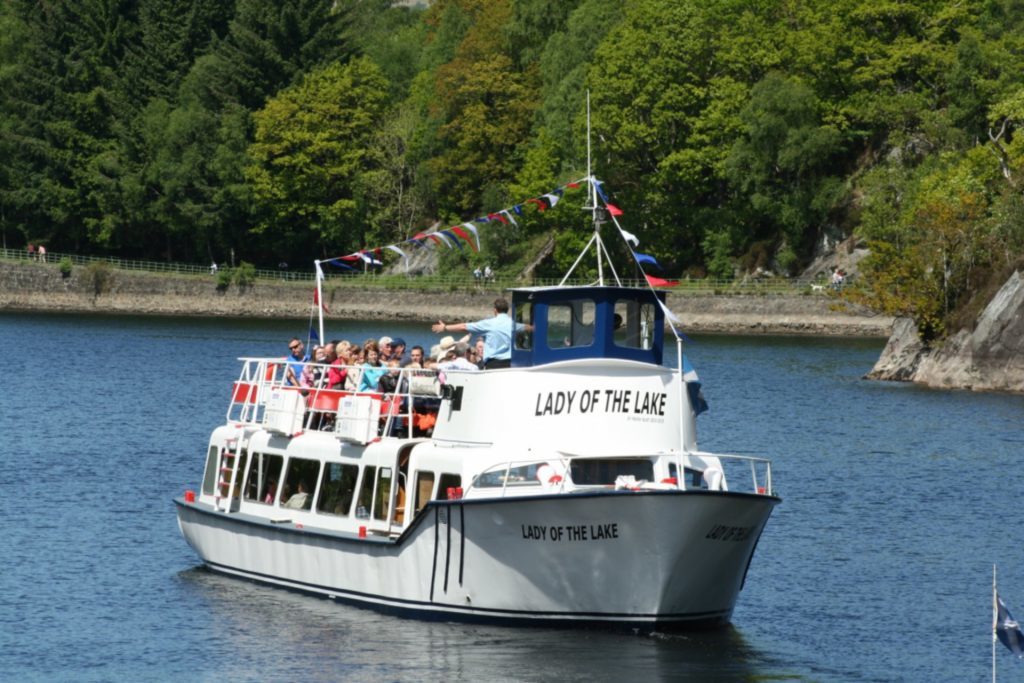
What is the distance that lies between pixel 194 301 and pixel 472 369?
112107 mm

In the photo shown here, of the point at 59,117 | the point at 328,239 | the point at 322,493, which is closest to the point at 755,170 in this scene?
the point at 328,239

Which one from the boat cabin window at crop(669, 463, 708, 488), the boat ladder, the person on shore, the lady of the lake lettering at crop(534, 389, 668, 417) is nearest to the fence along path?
the person on shore

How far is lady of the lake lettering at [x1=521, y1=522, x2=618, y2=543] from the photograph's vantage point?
28.3 m

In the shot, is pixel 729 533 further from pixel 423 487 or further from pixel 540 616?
pixel 423 487

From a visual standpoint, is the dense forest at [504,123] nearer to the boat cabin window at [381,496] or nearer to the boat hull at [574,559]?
the boat cabin window at [381,496]

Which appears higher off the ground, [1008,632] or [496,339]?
[496,339]

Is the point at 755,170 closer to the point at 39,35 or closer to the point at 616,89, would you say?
the point at 616,89

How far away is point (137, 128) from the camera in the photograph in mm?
147750

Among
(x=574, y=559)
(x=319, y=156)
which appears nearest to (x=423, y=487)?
(x=574, y=559)

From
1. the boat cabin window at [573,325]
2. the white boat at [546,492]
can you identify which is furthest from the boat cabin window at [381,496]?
the boat cabin window at [573,325]

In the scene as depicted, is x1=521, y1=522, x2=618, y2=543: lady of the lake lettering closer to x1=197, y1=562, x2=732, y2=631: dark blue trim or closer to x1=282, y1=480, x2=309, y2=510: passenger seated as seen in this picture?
x1=197, y1=562, x2=732, y2=631: dark blue trim

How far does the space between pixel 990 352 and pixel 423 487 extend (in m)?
49.1

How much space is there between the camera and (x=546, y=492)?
28719 millimetres


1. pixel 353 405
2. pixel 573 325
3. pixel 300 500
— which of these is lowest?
pixel 300 500
